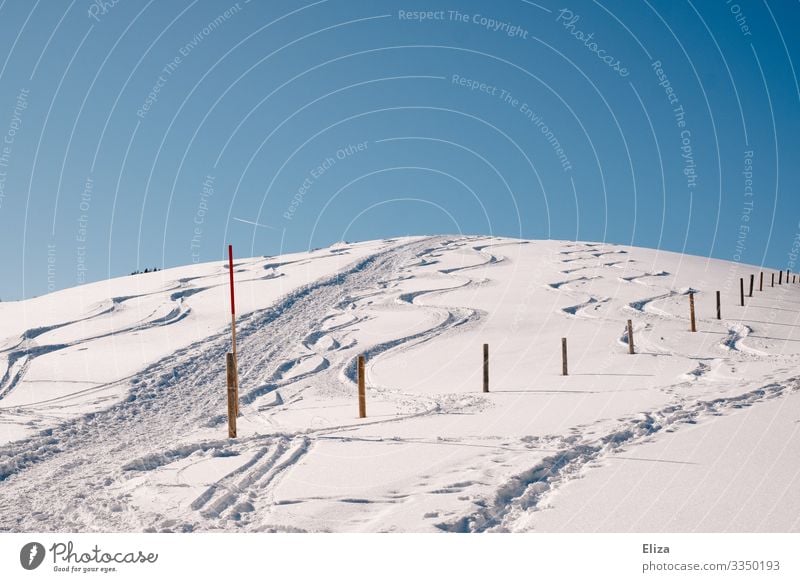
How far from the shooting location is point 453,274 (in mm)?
42906

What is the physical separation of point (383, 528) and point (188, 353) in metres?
18.2

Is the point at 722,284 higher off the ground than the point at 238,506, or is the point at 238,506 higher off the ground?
the point at 722,284

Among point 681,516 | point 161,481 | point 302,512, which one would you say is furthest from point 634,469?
point 161,481

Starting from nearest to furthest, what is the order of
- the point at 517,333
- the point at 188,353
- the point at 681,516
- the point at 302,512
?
the point at 681,516, the point at 302,512, the point at 188,353, the point at 517,333

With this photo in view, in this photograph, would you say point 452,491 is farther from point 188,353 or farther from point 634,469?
point 188,353
